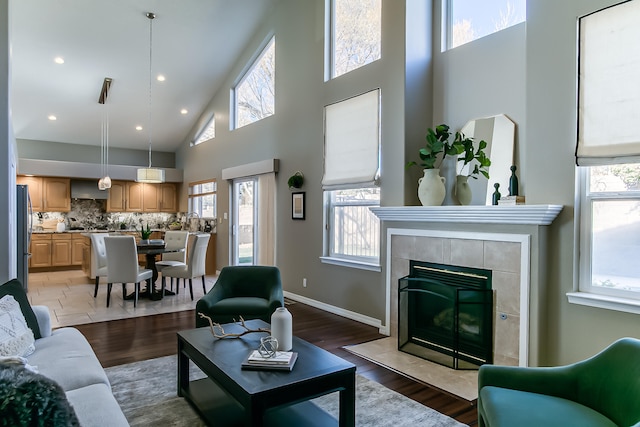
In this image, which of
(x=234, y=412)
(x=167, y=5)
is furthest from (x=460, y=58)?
(x=167, y=5)

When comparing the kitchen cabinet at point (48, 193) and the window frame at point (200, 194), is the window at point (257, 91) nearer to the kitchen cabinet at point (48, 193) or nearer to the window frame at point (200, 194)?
the window frame at point (200, 194)

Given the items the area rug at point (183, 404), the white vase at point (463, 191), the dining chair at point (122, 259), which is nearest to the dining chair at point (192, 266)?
the dining chair at point (122, 259)

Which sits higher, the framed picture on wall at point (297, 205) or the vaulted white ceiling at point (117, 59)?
the vaulted white ceiling at point (117, 59)

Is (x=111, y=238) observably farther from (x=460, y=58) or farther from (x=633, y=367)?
(x=633, y=367)

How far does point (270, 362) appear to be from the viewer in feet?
7.30

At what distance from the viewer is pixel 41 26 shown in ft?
19.8

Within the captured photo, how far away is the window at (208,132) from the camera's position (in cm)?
905

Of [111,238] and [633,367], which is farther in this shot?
[111,238]

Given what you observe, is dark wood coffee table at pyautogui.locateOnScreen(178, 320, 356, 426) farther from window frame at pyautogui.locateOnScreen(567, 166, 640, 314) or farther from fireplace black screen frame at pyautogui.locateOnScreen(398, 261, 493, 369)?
window frame at pyautogui.locateOnScreen(567, 166, 640, 314)

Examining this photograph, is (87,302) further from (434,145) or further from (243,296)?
(434,145)

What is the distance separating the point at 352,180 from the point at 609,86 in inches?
107

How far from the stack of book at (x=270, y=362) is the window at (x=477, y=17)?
3.51m

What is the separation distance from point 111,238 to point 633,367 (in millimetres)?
5543

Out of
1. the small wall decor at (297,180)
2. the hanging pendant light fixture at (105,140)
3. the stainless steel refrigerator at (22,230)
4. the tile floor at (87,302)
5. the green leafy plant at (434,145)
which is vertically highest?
the hanging pendant light fixture at (105,140)
